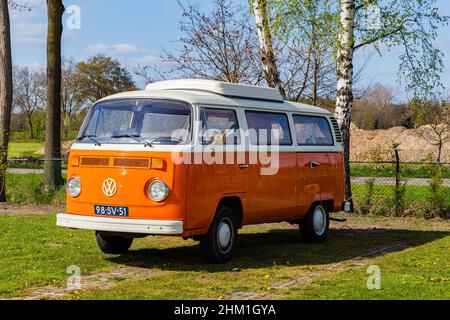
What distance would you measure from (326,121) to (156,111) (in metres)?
4.22

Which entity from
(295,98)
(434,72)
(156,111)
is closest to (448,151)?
(295,98)

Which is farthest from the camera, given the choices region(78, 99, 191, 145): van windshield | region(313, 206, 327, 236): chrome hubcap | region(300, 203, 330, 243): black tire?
region(313, 206, 327, 236): chrome hubcap

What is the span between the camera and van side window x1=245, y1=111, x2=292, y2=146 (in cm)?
1070

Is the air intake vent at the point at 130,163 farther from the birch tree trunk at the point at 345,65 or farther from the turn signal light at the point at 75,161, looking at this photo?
the birch tree trunk at the point at 345,65

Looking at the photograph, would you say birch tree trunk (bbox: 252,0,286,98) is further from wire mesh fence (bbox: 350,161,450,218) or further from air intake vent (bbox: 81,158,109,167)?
air intake vent (bbox: 81,158,109,167)

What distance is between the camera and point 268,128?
11062 millimetres

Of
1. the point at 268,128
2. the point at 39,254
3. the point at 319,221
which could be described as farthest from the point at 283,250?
the point at 39,254

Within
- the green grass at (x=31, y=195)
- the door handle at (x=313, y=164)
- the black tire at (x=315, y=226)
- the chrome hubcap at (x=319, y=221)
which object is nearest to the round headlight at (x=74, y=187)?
the door handle at (x=313, y=164)

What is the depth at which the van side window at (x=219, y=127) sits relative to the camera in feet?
31.9

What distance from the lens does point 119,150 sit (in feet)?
31.2

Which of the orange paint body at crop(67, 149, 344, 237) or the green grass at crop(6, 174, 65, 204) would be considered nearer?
the orange paint body at crop(67, 149, 344, 237)

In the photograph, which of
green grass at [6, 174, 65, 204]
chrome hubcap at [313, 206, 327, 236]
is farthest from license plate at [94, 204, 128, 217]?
green grass at [6, 174, 65, 204]
